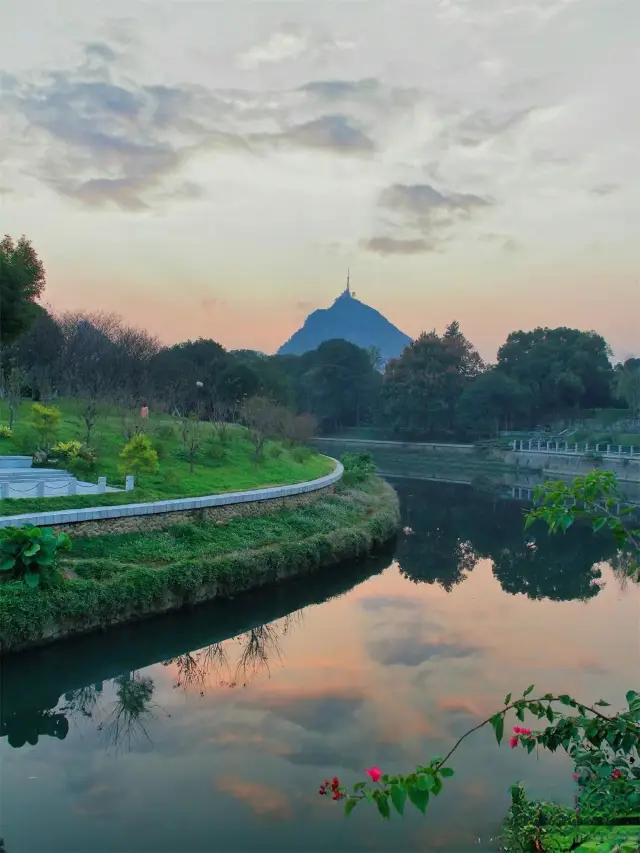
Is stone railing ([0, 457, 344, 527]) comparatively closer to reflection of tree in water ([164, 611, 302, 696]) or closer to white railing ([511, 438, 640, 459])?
reflection of tree in water ([164, 611, 302, 696])

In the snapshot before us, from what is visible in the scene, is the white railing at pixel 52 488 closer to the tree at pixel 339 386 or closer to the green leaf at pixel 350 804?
the green leaf at pixel 350 804

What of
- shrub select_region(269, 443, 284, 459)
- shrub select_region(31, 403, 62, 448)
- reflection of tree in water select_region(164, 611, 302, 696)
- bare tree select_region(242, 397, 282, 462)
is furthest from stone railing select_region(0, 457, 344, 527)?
shrub select_region(31, 403, 62, 448)

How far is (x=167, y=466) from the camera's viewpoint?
737 inches

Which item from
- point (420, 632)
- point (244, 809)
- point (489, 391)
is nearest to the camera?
point (244, 809)

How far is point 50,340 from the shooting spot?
32375 mm

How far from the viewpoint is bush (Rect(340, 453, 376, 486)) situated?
989 inches

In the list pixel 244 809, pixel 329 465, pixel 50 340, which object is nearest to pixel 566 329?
pixel 329 465

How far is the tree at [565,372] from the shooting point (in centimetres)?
5194

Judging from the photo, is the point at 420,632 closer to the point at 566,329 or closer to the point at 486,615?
the point at 486,615

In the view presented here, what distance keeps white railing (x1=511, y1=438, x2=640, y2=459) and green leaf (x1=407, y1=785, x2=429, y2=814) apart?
3860cm

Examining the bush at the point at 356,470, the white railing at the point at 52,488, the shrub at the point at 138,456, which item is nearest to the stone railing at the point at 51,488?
the white railing at the point at 52,488

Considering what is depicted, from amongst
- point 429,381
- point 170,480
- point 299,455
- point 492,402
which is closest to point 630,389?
point 492,402

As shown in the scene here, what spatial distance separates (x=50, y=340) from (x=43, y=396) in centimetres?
570

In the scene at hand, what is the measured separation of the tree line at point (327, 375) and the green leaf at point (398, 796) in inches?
848
